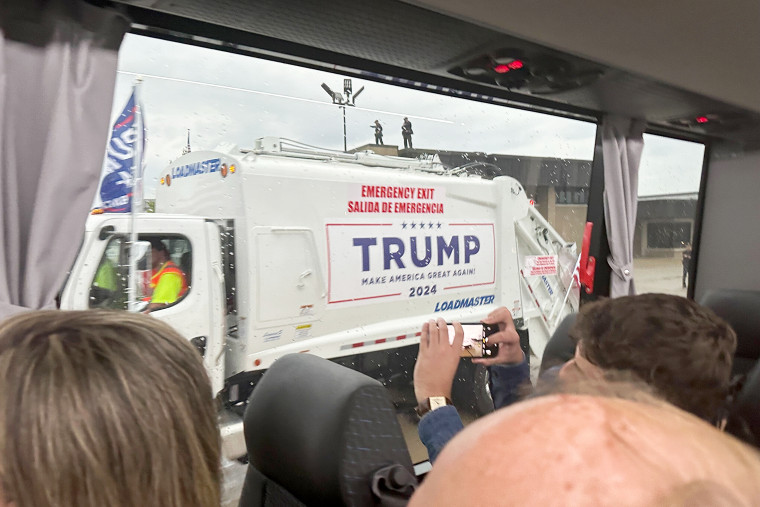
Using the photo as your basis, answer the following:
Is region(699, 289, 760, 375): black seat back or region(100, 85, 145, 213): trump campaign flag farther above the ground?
region(100, 85, 145, 213): trump campaign flag

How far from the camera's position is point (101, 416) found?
23.7 inches

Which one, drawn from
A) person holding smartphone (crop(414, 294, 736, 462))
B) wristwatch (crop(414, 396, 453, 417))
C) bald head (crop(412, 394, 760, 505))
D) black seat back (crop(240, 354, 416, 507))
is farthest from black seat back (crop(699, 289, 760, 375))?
bald head (crop(412, 394, 760, 505))

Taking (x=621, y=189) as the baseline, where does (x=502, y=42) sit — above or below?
above

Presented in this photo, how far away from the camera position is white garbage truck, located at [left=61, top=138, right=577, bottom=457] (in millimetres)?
2328

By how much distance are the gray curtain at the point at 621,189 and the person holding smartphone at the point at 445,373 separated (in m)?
2.16

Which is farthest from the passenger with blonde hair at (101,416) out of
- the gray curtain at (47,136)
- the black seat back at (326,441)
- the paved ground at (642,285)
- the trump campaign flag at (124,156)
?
the paved ground at (642,285)

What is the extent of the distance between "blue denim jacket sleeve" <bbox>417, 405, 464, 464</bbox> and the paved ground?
117 cm

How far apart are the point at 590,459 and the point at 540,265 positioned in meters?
3.74

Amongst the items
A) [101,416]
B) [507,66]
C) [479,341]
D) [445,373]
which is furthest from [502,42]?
[101,416]

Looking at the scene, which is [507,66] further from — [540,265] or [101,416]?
[101,416]

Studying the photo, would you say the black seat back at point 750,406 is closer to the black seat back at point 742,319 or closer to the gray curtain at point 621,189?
the black seat back at point 742,319

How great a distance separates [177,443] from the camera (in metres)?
0.66

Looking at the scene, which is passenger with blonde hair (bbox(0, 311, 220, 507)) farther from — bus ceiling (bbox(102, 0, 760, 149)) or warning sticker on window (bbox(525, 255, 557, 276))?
warning sticker on window (bbox(525, 255, 557, 276))

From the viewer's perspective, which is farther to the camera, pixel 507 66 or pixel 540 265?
pixel 540 265
